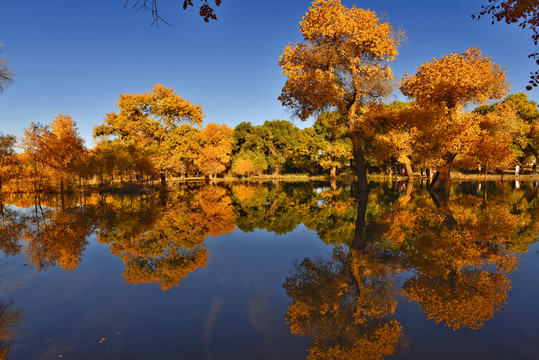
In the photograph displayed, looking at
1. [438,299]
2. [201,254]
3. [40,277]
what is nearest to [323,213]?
[201,254]

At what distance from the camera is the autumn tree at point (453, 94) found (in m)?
23.2

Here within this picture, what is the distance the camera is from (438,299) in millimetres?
5387

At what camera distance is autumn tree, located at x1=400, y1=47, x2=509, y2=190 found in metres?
23.2

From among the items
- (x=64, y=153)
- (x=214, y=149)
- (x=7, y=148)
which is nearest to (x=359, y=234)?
(x=64, y=153)

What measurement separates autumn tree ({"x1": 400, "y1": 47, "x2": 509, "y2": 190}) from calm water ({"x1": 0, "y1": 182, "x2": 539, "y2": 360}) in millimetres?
13816

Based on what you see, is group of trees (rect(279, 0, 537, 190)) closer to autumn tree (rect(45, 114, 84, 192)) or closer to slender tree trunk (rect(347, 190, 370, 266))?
slender tree trunk (rect(347, 190, 370, 266))

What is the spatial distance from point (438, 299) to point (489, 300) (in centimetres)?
86

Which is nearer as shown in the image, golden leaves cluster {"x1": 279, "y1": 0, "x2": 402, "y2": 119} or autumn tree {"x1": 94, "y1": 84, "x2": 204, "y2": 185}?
golden leaves cluster {"x1": 279, "y1": 0, "x2": 402, "y2": 119}

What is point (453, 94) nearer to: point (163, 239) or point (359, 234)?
point (359, 234)

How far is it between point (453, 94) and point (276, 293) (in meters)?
25.2

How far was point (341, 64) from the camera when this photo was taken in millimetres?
25062

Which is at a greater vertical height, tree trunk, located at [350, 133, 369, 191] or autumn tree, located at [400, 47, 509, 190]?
autumn tree, located at [400, 47, 509, 190]

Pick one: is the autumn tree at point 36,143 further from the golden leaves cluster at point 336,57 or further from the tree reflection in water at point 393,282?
the tree reflection in water at point 393,282

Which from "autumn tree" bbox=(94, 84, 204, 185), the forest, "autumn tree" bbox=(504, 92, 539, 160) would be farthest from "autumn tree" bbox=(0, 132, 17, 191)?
"autumn tree" bbox=(504, 92, 539, 160)
